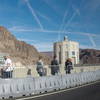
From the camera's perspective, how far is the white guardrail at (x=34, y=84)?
13.8m

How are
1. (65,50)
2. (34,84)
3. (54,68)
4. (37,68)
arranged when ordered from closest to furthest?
(34,84) → (37,68) → (54,68) → (65,50)

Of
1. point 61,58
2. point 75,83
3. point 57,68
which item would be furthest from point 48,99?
point 61,58

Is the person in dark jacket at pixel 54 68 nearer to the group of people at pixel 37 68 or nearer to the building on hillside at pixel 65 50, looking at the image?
the group of people at pixel 37 68

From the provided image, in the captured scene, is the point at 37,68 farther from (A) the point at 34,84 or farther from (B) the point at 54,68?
(A) the point at 34,84

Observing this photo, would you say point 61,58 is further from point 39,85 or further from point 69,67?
point 39,85

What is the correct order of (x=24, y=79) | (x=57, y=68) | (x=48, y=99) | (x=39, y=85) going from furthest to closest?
(x=57, y=68)
(x=39, y=85)
(x=24, y=79)
(x=48, y=99)

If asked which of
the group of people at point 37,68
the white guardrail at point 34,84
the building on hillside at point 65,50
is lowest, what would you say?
the white guardrail at point 34,84

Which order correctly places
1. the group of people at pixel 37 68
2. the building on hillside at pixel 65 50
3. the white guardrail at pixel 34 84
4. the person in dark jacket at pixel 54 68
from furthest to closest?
1. the building on hillside at pixel 65 50
2. the person in dark jacket at pixel 54 68
3. the group of people at pixel 37 68
4. the white guardrail at pixel 34 84

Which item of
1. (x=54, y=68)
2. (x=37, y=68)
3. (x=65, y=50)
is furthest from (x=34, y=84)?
(x=65, y=50)

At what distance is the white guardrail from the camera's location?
1378 cm

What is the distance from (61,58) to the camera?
103500 millimetres

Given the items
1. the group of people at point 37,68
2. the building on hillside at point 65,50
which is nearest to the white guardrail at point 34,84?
the group of people at point 37,68

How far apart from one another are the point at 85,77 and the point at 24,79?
35.7ft

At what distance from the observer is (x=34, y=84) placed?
16.1m
